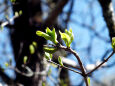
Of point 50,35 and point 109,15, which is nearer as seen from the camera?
point 50,35

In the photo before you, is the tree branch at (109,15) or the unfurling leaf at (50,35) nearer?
the unfurling leaf at (50,35)

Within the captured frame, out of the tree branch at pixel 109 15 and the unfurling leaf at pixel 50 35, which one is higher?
the unfurling leaf at pixel 50 35

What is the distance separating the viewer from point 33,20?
185cm

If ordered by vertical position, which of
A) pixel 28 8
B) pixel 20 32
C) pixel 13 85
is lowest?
pixel 13 85

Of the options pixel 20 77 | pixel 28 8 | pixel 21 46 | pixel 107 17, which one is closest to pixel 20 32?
pixel 21 46

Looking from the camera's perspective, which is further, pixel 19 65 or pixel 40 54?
pixel 40 54

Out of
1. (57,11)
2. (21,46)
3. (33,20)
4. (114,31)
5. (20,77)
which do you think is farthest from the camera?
(33,20)

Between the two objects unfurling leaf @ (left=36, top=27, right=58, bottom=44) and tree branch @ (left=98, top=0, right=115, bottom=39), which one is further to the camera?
tree branch @ (left=98, top=0, right=115, bottom=39)

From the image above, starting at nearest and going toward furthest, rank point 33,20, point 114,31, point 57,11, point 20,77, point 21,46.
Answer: point 114,31 < point 57,11 < point 20,77 < point 21,46 < point 33,20

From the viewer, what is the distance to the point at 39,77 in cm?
148

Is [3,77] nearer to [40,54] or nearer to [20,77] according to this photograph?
[20,77]

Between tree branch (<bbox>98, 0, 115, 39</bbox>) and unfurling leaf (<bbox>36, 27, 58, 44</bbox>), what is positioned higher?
unfurling leaf (<bbox>36, 27, 58, 44</bbox>)

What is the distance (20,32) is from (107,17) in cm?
115

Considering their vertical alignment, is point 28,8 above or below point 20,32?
above
